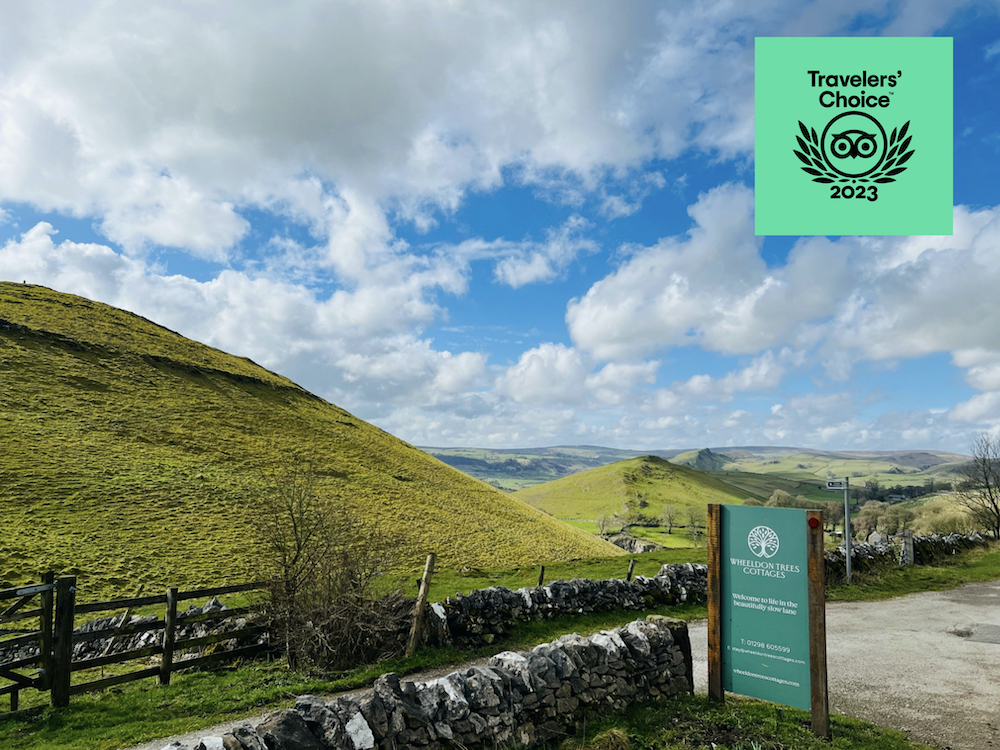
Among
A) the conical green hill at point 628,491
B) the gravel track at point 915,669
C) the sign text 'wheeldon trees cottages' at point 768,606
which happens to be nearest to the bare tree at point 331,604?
the gravel track at point 915,669

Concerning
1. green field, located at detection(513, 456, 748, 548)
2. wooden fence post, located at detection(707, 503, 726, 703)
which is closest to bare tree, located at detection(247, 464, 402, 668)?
wooden fence post, located at detection(707, 503, 726, 703)

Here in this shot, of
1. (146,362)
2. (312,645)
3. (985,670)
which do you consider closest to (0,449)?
(146,362)

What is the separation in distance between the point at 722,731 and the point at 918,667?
7.35 meters

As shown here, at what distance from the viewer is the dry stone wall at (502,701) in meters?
6.04

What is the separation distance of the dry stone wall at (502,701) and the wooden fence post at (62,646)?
7583mm

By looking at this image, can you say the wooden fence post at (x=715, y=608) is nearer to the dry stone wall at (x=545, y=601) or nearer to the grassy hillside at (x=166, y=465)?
the dry stone wall at (x=545, y=601)

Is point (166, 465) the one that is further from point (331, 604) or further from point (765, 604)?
point (765, 604)

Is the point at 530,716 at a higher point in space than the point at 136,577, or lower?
higher

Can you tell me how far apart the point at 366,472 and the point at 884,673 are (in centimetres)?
4895

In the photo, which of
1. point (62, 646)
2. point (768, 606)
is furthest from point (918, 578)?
point (62, 646)

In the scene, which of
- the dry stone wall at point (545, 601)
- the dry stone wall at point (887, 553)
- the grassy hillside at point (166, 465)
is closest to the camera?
the dry stone wall at point (545, 601)

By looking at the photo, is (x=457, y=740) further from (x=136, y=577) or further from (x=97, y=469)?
(x=97, y=469)

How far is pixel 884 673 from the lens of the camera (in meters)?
11.6

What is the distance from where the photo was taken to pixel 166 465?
41.5m
